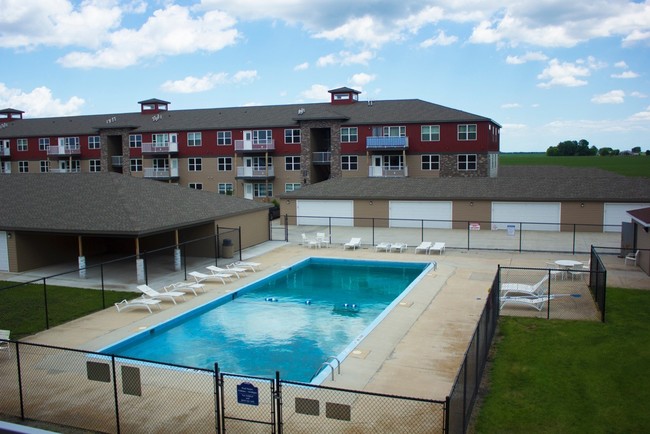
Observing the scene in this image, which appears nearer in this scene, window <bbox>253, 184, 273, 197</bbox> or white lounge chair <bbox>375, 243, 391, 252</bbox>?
white lounge chair <bbox>375, 243, 391, 252</bbox>

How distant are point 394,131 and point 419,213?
47.4 ft

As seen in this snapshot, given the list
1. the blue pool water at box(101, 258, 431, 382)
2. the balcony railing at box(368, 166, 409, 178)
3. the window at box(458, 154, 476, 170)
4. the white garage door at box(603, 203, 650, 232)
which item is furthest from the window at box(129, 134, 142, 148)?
the white garage door at box(603, 203, 650, 232)

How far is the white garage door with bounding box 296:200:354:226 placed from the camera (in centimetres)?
4347

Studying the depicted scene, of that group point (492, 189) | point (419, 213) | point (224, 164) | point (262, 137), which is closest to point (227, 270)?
point (419, 213)

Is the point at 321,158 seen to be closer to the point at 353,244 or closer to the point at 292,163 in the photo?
the point at 292,163

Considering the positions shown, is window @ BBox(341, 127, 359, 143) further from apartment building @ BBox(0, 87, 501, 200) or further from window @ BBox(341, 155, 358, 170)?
window @ BBox(341, 155, 358, 170)

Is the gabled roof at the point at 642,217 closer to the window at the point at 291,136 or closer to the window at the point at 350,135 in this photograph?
the window at the point at 350,135

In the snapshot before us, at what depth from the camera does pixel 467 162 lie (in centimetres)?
5212

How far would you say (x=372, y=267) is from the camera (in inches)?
1150

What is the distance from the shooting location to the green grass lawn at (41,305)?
59.3 ft

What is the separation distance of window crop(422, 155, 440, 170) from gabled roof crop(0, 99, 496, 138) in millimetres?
3230

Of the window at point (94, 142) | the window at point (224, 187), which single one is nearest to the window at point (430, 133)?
the window at point (224, 187)

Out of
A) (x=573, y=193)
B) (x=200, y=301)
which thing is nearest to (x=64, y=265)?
(x=200, y=301)

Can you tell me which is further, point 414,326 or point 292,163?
point 292,163
